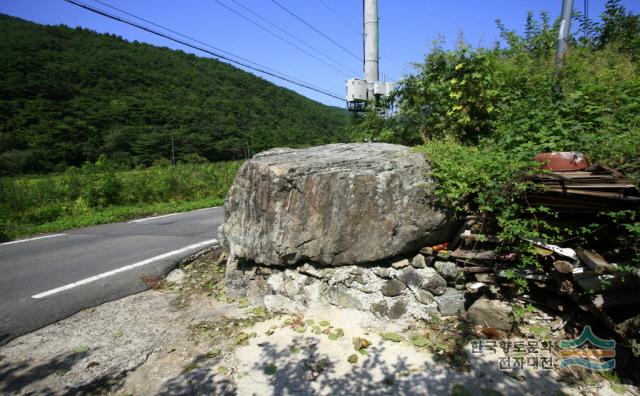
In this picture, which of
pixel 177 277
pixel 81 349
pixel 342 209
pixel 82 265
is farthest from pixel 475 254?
pixel 82 265

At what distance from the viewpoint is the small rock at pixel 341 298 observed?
3990mm

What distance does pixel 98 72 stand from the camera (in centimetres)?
5647

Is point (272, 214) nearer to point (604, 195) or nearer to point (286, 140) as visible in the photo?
point (604, 195)

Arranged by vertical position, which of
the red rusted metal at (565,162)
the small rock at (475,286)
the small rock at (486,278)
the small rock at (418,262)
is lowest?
the small rock at (475,286)

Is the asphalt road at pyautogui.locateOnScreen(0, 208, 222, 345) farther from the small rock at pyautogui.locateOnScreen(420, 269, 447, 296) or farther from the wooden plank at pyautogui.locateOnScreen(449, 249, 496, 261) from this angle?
the wooden plank at pyautogui.locateOnScreen(449, 249, 496, 261)

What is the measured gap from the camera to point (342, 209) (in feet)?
13.3

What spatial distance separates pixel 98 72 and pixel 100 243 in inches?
2523

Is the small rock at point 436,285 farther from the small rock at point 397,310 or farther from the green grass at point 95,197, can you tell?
the green grass at point 95,197

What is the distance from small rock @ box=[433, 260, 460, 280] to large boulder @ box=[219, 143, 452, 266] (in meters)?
0.30

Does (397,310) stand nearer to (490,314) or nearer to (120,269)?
(490,314)

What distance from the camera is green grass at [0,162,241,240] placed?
32.6 feet

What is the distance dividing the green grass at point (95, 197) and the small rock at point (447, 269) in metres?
10.3

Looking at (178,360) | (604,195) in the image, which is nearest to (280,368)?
(178,360)

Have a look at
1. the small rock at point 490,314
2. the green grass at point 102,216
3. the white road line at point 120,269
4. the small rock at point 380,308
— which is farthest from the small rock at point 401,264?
the green grass at point 102,216
